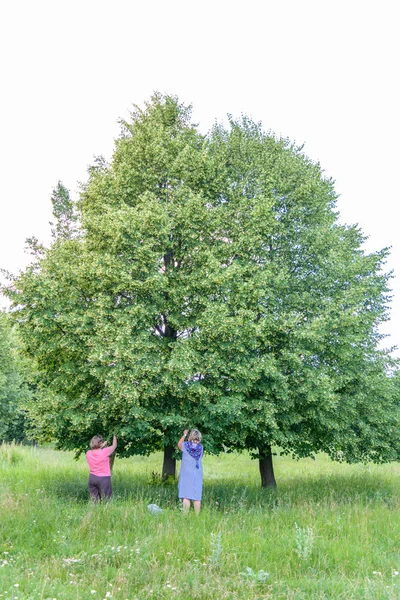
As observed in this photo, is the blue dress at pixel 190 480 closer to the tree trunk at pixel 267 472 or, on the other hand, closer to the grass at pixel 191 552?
the grass at pixel 191 552

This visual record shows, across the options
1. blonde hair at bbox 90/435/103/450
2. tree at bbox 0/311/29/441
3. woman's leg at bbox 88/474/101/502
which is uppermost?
tree at bbox 0/311/29/441

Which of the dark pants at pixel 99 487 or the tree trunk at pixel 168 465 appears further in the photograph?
the tree trunk at pixel 168 465

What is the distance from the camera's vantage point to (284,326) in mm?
14555

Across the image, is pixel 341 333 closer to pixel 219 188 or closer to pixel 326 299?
pixel 326 299

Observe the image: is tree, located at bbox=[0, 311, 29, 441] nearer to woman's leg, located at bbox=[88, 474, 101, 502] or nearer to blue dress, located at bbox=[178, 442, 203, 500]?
woman's leg, located at bbox=[88, 474, 101, 502]

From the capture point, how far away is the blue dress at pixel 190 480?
12.2 meters

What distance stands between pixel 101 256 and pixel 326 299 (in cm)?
723

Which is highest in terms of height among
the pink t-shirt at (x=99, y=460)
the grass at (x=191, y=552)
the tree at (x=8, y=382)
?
the tree at (x=8, y=382)

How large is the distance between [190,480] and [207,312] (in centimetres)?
441

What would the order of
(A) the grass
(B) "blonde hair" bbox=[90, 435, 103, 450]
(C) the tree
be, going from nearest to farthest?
(A) the grass → (B) "blonde hair" bbox=[90, 435, 103, 450] → (C) the tree

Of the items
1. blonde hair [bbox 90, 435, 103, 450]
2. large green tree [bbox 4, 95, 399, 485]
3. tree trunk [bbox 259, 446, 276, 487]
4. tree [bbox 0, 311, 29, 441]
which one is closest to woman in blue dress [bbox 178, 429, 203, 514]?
large green tree [bbox 4, 95, 399, 485]

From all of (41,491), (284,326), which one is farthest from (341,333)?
(41,491)

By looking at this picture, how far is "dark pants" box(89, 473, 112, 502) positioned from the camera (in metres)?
12.4

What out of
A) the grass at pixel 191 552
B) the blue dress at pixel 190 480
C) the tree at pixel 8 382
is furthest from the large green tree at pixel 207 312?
the tree at pixel 8 382
